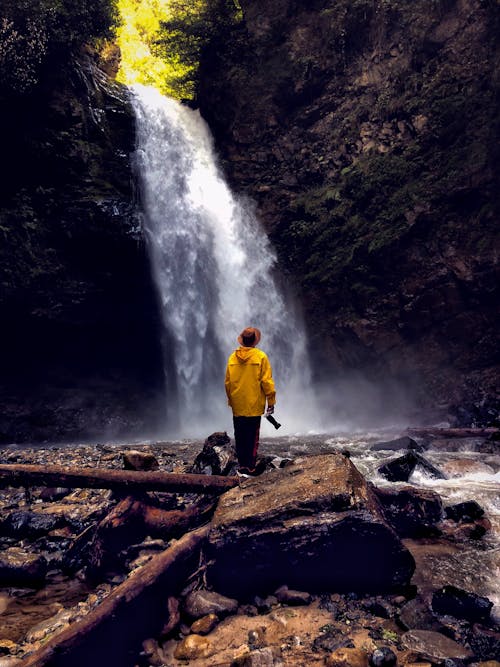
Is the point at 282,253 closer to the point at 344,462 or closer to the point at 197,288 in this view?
the point at 197,288

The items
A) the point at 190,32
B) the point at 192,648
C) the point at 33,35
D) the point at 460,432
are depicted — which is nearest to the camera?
the point at 192,648

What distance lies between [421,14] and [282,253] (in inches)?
453

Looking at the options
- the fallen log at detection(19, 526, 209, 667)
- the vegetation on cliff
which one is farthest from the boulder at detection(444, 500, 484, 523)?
the vegetation on cliff

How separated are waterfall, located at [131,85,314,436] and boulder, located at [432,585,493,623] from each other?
13.9 meters

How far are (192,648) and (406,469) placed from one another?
15.1ft

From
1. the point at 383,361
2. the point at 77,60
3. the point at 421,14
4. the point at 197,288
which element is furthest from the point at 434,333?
the point at 77,60

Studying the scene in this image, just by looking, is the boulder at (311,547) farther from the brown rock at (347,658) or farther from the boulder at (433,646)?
the brown rock at (347,658)

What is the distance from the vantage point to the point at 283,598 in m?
3.24

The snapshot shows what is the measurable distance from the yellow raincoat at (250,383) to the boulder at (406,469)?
2.72 meters

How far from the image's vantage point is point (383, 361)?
53.9 ft

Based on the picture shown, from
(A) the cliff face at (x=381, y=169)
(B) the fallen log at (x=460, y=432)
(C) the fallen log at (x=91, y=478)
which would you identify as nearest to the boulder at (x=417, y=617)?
(C) the fallen log at (x=91, y=478)

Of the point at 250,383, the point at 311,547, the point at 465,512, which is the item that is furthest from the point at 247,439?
the point at 465,512

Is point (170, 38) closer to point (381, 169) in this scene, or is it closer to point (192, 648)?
point (381, 169)

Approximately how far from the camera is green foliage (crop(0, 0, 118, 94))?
14906 mm
